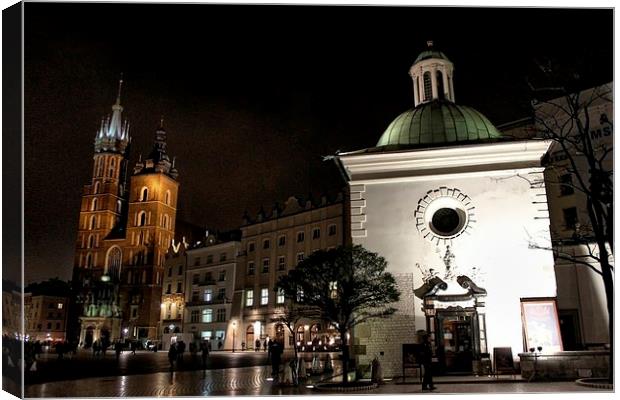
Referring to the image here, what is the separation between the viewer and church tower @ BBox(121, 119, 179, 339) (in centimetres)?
5894

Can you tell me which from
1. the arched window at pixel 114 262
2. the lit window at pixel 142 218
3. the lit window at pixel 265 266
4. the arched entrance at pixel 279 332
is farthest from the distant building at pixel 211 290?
the arched window at pixel 114 262

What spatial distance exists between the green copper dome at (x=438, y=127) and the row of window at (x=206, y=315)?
28.8 metres

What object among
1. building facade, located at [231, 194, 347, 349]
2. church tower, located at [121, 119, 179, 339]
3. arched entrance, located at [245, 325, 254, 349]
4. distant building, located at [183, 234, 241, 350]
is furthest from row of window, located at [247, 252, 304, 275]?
church tower, located at [121, 119, 179, 339]

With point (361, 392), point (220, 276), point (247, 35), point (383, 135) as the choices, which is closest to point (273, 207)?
point (220, 276)

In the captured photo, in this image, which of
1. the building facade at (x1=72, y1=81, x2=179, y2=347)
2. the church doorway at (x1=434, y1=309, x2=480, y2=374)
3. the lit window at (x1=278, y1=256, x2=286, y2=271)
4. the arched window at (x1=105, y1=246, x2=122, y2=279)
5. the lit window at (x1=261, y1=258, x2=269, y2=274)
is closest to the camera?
the church doorway at (x1=434, y1=309, x2=480, y2=374)

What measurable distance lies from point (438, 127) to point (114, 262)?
5714 centimetres

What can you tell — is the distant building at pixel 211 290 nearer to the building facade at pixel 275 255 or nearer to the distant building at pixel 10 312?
the building facade at pixel 275 255

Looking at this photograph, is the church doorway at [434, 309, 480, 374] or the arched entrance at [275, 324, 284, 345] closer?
the church doorway at [434, 309, 480, 374]

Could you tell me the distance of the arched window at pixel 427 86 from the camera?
56.0ft

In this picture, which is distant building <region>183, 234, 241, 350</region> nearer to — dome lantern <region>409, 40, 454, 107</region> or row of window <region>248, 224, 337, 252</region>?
row of window <region>248, 224, 337, 252</region>

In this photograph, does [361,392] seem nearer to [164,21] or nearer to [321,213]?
[164,21]

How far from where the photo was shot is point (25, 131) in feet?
36.3

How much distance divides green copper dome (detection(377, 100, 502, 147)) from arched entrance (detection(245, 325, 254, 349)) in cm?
2482

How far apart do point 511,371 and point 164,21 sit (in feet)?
33.6
